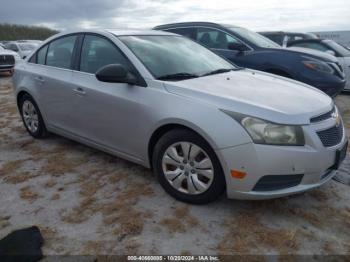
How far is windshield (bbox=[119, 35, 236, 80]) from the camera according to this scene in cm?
368

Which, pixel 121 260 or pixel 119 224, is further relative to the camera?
pixel 119 224

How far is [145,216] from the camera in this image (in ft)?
10.4

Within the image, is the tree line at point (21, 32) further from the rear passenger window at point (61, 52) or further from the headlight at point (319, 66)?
the headlight at point (319, 66)

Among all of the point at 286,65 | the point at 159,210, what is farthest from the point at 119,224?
the point at 286,65

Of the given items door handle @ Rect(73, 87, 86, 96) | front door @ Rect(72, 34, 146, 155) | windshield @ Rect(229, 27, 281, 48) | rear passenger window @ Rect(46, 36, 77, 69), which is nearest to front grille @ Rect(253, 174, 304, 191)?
front door @ Rect(72, 34, 146, 155)

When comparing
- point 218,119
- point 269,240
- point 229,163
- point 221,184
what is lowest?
point 269,240

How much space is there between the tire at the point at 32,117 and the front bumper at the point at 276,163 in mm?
3111

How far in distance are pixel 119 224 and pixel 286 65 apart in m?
Answer: 4.51

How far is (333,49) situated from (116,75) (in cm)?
708

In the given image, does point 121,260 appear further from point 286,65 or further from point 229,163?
point 286,65

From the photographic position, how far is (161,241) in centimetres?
281

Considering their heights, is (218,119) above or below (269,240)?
above

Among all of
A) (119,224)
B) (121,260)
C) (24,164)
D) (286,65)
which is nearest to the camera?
(121,260)

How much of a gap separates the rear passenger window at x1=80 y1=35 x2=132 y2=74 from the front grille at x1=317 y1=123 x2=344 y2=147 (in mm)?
1963
